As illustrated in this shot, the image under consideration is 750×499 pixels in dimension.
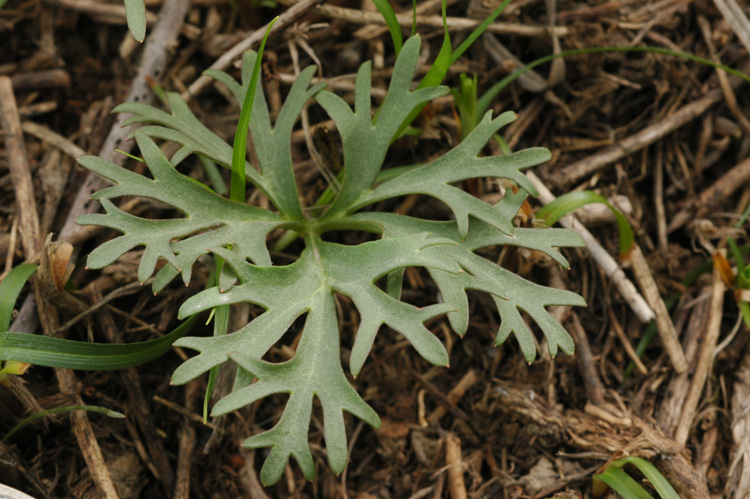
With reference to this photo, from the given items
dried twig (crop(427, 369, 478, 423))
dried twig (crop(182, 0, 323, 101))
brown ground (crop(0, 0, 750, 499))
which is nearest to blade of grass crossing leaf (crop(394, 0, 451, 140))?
brown ground (crop(0, 0, 750, 499))

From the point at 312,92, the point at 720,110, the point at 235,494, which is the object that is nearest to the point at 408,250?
the point at 312,92

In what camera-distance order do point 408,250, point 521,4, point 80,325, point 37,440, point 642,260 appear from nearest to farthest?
point 408,250, point 37,440, point 80,325, point 642,260, point 521,4

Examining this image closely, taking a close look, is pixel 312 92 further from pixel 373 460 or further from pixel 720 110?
pixel 720 110

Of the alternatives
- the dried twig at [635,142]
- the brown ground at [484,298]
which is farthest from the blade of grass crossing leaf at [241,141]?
the dried twig at [635,142]

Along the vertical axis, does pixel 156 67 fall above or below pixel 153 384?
above

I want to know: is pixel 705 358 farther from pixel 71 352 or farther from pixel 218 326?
pixel 71 352

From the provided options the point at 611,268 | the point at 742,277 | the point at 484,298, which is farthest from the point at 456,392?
the point at 742,277
